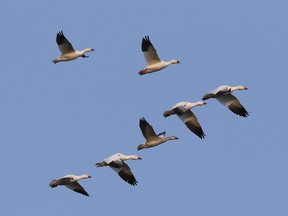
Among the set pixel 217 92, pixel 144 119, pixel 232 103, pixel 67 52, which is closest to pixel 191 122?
pixel 232 103

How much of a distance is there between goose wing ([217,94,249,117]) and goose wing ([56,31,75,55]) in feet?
15.9

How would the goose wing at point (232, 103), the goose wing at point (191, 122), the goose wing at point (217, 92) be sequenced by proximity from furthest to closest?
the goose wing at point (232, 103), the goose wing at point (191, 122), the goose wing at point (217, 92)

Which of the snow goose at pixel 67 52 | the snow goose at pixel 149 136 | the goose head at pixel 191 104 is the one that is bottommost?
the snow goose at pixel 149 136

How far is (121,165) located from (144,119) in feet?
5.06

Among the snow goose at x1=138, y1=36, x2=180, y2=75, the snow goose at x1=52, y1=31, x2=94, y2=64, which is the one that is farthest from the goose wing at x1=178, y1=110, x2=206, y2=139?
the snow goose at x1=52, y1=31, x2=94, y2=64

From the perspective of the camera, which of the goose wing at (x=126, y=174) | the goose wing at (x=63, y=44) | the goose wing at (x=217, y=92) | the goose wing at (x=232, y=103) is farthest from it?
the goose wing at (x=63, y=44)

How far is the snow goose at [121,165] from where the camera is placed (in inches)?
1243

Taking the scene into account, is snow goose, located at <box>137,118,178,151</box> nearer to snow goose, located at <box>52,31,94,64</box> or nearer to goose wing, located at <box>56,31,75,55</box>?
snow goose, located at <box>52,31,94,64</box>

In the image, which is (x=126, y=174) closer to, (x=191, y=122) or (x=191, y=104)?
(x=191, y=122)

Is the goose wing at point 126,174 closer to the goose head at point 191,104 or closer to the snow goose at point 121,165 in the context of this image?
the snow goose at point 121,165

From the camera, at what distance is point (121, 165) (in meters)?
31.8

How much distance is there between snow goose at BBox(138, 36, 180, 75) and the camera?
109 ft

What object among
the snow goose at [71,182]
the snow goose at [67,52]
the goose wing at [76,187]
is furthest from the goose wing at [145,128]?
the snow goose at [67,52]

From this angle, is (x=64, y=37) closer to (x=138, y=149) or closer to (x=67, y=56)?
(x=67, y=56)
